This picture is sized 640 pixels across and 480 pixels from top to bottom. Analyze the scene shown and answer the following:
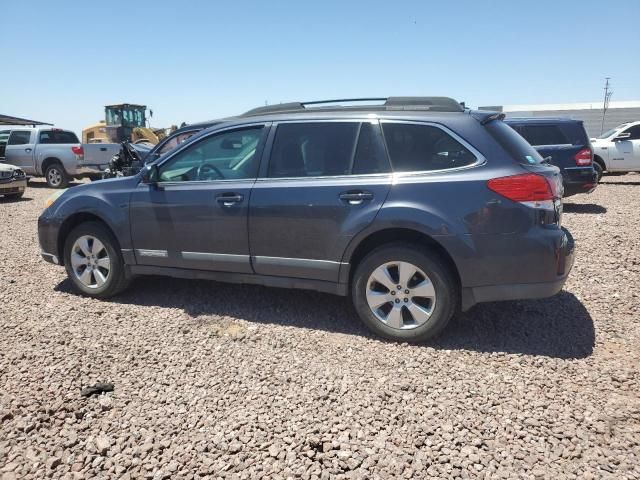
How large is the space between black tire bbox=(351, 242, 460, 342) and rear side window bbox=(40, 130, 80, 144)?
50.4ft

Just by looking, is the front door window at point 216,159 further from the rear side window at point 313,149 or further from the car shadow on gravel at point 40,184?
the car shadow on gravel at point 40,184

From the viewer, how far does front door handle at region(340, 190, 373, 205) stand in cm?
368

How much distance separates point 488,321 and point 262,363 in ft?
6.36

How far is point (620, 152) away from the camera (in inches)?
551

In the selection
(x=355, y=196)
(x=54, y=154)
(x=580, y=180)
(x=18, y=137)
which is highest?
(x=18, y=137)

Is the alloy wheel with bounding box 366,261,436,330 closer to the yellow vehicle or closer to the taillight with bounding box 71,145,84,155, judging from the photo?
the taillight with bounding box 71,145,84,155

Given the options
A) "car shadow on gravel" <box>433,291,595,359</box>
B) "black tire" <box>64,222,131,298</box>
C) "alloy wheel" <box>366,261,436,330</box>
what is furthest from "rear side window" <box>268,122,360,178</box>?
"black tire" <box>64,222,131,298</box>

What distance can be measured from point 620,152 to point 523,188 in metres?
12.9

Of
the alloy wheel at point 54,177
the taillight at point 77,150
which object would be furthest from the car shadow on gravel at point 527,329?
the alloy wheel at point 54,177

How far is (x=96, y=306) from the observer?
4.66 m

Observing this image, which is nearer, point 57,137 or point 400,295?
point 400,295

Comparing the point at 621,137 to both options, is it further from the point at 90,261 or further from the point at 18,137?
the point at 18,137

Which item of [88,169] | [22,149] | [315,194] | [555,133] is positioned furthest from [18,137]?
[315,194]

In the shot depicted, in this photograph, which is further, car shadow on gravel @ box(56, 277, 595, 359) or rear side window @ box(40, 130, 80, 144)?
rear side window @ box(40, 130, 80, 144)
